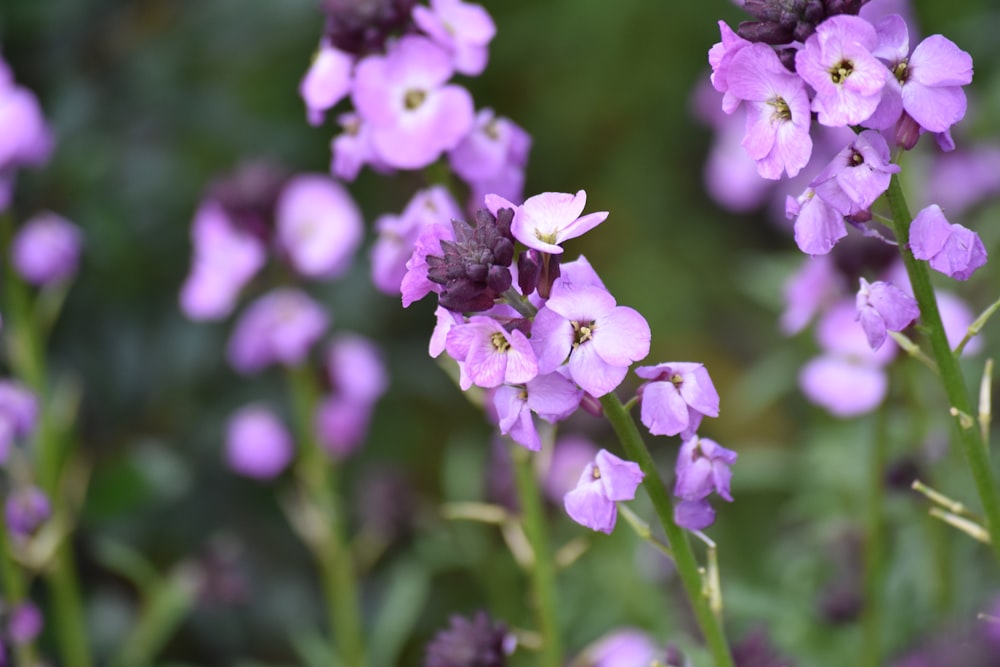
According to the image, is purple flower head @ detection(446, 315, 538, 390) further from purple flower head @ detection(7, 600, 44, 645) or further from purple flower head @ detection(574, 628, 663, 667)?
purple flower head @ detection(7, 600, 44, 645)

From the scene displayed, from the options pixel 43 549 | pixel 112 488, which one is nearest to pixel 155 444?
pixel 112 488

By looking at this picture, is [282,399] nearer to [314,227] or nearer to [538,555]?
[314,227]

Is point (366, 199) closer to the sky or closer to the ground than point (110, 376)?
closer to the sky

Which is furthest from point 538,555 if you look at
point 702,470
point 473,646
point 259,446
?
point 259,446

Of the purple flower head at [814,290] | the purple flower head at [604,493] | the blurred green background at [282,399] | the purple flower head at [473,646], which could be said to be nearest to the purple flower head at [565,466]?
the blurred green background at [282,399]

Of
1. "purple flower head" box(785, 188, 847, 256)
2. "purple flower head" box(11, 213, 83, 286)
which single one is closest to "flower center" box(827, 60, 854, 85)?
"purple flower head" box(785, 188, 847, 256)

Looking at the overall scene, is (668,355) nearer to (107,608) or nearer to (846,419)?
(846,419)
